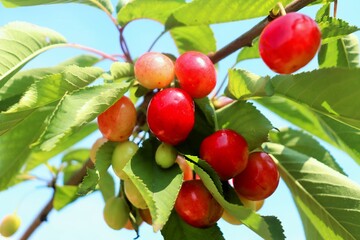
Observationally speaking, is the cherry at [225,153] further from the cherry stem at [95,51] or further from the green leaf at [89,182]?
the cherry stem at [95,51]

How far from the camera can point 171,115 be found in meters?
1.27

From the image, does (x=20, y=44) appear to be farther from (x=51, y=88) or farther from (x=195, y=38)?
(x=195, y=38)

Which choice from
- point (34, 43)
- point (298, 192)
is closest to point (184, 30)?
point (34, 43)

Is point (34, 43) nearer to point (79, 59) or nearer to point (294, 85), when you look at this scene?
point (79, 59)

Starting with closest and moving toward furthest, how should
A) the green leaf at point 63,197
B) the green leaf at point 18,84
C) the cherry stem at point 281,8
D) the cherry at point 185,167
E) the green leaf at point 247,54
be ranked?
1. the cherry stem at point 281,8
2. the cherry at point 185,167
3. the green leaf at point 18,84
4. the green leaf at point 247,54
5. the green leaf at point 63,197

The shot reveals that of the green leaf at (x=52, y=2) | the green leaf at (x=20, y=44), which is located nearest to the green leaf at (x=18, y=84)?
the green leaf at (x=20, y=44)

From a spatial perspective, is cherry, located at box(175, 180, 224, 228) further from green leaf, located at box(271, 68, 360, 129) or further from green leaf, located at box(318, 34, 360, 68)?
green leaf, located at box(318, 34, 360, 68)

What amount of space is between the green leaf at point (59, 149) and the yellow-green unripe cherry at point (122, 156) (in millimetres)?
822

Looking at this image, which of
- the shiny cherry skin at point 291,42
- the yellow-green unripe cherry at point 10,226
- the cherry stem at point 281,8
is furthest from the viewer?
the yellow-green unripe cherry at point 10,226

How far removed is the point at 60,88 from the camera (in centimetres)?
134

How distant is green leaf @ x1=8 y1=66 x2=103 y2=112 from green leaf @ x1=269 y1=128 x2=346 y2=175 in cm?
81

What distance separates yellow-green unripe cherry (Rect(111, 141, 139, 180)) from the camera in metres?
1.37

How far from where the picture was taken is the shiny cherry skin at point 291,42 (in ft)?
3.59

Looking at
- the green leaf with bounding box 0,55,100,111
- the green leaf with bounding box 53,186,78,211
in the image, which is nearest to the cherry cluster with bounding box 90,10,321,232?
the green leaf with bounding box 0,55,100,111
